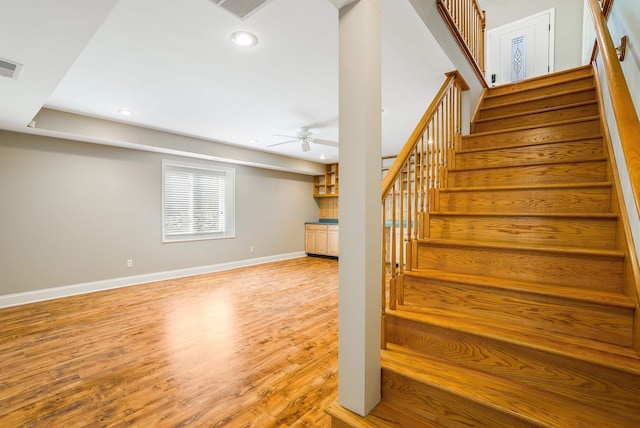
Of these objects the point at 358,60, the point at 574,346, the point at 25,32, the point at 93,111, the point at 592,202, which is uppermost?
the point at 93,111

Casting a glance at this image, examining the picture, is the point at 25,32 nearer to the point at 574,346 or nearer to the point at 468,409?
the point at 468,409

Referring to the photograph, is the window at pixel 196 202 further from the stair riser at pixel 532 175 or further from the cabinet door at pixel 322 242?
the stair riser at pixel 532 175

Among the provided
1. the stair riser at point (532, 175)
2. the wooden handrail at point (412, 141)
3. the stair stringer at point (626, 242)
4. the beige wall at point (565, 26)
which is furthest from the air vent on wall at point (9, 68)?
the beige wall at point (565, 26)

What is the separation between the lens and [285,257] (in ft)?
23.2

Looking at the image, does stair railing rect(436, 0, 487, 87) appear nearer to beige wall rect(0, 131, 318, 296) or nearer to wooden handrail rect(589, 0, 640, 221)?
wooden handrail rect(589, 0, 640, 221)

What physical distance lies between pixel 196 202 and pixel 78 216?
1.80 m

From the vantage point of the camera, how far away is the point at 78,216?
13.4ft

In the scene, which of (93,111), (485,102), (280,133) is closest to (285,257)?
(280,133)

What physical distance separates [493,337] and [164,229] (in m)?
5.10

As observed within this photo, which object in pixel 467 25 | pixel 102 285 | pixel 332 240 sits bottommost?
pixel 102 285

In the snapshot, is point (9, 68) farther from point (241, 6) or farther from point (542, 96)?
point (542, 96)

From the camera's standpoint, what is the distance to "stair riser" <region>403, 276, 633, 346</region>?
1.26 metres

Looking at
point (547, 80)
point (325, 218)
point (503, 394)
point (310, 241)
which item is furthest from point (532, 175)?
point (325, 218)

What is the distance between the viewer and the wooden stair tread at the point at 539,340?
1.12 meters
